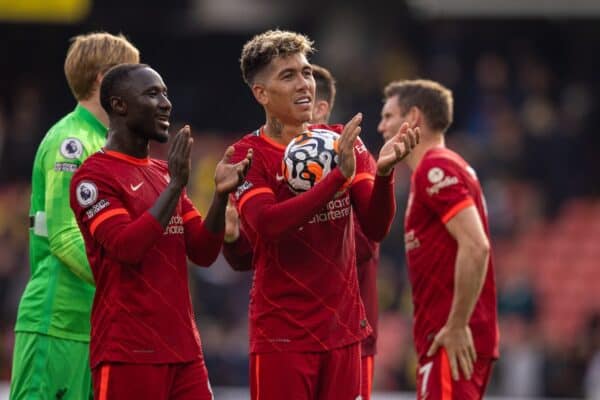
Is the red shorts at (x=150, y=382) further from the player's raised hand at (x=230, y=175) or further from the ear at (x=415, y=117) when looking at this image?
the ear at (x=415, y=117)

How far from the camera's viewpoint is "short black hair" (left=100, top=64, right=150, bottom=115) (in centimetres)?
644

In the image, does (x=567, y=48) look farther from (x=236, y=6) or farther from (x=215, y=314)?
(x=215, y=314)

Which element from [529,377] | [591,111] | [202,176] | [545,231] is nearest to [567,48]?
[591,111]

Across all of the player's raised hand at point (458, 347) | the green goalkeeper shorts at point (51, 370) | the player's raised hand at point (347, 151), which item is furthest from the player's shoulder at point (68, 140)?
the player's raised hand at point (458, 347)

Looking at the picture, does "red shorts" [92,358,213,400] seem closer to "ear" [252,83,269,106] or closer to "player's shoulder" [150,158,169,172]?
"player's shoulder" [150,158,169,172]

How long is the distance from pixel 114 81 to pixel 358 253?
6.02 ft

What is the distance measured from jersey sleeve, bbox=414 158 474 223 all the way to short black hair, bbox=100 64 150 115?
5.64ft

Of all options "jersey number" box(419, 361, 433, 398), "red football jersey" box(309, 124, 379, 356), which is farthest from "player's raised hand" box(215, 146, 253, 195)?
"jersey number" box(419, 361, 433, 398)

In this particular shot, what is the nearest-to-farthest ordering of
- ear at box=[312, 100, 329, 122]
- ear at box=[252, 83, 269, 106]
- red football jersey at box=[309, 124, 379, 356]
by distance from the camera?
ear at box=[252, 83, 269, 106]
red football jersey at box=[309, 124, 379, 356]
ear at box=[312, 100, 329, 122]

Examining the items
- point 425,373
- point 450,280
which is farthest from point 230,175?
point 425,373

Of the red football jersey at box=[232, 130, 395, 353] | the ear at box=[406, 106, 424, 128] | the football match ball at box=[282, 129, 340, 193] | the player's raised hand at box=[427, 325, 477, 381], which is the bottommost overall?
the player's raised hand at box=[427, 325, 477, 381]

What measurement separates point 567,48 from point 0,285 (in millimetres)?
9637

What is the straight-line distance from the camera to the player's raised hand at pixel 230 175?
615 centimetres

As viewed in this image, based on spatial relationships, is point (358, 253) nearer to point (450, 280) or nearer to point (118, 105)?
point (450, 280)
